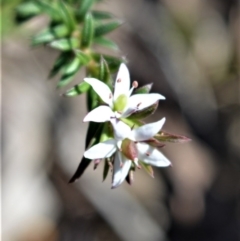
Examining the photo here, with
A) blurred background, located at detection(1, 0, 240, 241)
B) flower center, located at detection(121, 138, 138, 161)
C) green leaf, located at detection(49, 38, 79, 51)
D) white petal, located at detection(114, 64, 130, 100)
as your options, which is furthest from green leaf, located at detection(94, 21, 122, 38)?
blurred background, located at detection(1, 0, 240, 241)

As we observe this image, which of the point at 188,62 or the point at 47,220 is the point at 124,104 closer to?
the point at 47,220

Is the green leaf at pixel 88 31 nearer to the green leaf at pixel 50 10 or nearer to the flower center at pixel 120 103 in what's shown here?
the green leaf at pixel 50 10

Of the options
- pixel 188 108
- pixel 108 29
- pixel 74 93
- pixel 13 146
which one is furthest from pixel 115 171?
pixel 188 108

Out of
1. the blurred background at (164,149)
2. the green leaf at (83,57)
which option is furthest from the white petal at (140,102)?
the blurred background at (164,149)

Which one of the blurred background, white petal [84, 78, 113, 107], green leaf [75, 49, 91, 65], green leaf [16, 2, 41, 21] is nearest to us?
white petal [84, 78, 113, 107]

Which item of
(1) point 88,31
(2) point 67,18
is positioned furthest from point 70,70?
(2) point 67,18

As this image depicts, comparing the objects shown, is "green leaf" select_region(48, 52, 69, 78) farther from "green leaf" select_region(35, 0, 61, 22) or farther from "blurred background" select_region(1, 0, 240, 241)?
"blurred background" select_region(1, 0, 240, 241)
